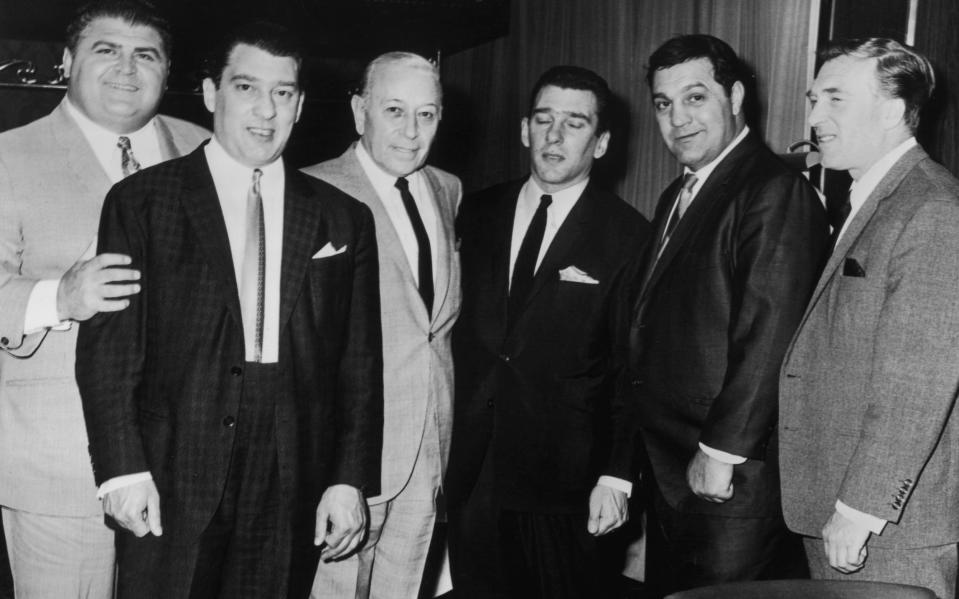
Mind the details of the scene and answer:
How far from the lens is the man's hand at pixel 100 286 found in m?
1.89

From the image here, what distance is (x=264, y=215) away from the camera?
212 cm

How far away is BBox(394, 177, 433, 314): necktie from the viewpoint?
2582mm

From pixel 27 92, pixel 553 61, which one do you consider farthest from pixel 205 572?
pixel 553 61

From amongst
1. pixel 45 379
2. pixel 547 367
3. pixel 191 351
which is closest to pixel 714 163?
pixel 547 367

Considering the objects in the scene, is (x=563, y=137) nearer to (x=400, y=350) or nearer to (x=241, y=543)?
(x=400, y=350)

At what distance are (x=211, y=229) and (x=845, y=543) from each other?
1519 mm

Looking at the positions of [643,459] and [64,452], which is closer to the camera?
[64,452]

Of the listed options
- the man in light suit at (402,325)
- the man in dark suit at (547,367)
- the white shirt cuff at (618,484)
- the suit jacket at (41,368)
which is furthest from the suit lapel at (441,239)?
the suit jacket at (41,368)

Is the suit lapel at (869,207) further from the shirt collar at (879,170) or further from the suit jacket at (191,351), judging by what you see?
the suit jacket at (191,351)

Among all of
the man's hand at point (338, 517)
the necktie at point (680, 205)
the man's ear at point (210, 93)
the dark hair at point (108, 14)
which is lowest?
the man's hand at point (338, 517)

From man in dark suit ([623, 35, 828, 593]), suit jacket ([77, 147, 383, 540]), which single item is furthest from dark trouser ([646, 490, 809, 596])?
suit jacket ([77, 147, 383, 540])

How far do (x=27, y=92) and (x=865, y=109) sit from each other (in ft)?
10.8

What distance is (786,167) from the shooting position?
2326 mm

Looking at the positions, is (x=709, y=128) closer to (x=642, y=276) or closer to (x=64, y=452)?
(x=642, y=276)
